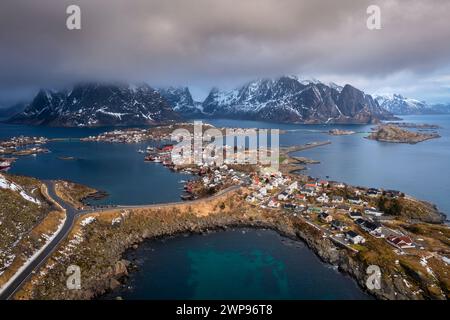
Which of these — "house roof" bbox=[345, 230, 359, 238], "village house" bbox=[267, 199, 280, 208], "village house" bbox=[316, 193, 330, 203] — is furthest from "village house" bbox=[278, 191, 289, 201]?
"house roof" bbox=[345, 230, 359, 238]

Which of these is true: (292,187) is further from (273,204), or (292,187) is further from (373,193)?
(373,193)

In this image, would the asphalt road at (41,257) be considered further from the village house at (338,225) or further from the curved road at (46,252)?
the village house at (338,225)

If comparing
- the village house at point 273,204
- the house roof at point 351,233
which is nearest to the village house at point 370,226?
the house roof at point 351,233

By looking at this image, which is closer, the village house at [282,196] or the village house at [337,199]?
the village house at [337,199]

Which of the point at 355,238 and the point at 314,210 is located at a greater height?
the point at 314,210

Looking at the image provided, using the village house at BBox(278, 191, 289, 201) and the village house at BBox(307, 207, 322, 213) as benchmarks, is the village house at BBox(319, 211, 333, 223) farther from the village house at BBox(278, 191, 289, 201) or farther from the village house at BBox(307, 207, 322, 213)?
the village house at BBox(278, 191, 289, 201)

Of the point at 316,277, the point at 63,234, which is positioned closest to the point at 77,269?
the point at 63,234

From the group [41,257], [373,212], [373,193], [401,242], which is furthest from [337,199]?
[41,257]
